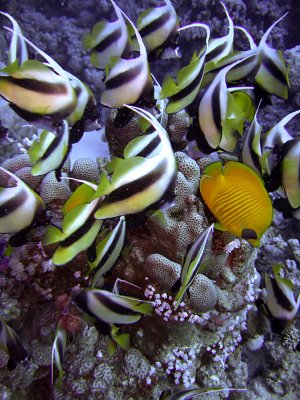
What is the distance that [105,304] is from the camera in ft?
6.14

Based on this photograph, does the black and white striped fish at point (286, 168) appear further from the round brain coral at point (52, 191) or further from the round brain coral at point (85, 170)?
the round brain coral at point (52, 191)

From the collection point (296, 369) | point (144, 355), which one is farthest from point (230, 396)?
point (144, 355)

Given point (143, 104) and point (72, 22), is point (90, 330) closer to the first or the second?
point (143, 104)

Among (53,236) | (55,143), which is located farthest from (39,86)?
(53,236)

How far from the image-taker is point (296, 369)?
12.9 ft

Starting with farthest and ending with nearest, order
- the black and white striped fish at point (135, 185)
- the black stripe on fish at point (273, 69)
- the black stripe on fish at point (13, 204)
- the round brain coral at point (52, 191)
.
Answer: the round brain coral at point (52, 191), the black stripe on fish at point (273, 69), the black stripe on fish at point (13, 204), the black and white striped fish at point (135, 185)

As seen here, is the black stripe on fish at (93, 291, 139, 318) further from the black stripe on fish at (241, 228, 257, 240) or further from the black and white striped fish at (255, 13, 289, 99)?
the black and white striped fish at (255, 13, 289, 99)

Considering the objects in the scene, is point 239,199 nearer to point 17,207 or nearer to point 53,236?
point 53,236

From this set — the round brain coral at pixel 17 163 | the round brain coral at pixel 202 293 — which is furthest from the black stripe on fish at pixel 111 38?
the round brain coral at pixel 202 293

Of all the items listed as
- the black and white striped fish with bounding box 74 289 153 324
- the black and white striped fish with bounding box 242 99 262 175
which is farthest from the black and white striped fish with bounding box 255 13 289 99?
the black and white striped fish with bounding box 74 289 153 324

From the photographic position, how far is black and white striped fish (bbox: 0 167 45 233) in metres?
1.78

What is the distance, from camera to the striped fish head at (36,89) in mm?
1637

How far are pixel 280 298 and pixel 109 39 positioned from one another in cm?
213

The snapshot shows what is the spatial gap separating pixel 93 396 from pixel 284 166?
227 centimetres
